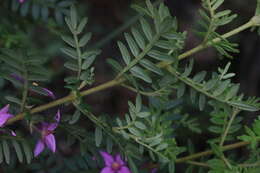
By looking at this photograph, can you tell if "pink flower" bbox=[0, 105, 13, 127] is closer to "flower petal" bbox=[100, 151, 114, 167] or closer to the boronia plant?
the boronia plant

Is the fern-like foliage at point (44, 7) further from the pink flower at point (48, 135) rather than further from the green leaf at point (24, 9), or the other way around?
the pink flower at point (48, 135)

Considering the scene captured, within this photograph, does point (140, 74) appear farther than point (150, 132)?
No

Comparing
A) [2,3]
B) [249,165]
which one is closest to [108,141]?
[249,165]

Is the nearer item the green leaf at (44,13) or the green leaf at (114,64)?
the green leaf at (114,64)

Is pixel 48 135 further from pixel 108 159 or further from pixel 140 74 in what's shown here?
pixel 140 74

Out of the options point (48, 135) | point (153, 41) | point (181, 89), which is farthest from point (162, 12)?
point (48, 135)

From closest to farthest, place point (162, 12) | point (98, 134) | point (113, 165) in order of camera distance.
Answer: point (162, 12), point (98, 134), point (113, 165)

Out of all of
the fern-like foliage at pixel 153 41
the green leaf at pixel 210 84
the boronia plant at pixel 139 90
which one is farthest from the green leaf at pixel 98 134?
the green leaf at pixel 210 84

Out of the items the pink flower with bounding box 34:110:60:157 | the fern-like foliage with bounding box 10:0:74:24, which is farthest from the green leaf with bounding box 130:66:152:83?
the fern-like foliage with bounding box 10:0:74:24
